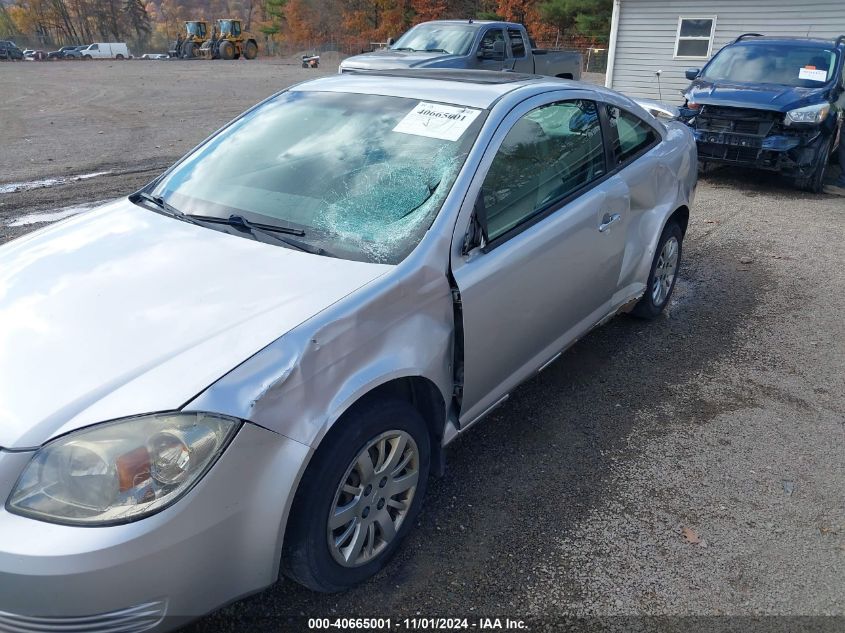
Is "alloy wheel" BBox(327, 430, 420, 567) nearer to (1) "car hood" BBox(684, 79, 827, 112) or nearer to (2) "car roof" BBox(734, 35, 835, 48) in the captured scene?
(1) "car hood" BBox(684, 79, 827, 112)

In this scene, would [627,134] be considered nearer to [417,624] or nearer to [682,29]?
[417,624]

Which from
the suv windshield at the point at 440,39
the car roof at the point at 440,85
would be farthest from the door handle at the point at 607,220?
the suv windshield at the point at 440,39

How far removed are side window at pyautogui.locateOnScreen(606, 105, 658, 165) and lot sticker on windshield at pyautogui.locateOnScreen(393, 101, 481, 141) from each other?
3.86ft

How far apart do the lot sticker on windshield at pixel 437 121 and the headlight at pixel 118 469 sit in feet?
5.42

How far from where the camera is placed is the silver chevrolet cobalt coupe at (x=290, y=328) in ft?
5.82

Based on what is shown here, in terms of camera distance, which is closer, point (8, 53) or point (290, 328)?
point (290, 328)

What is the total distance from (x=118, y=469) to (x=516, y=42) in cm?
1324

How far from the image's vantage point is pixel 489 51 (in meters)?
12.4

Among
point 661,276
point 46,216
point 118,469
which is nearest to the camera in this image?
point 118,469

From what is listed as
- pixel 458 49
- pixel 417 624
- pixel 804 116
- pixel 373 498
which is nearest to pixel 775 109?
pixel 804 116

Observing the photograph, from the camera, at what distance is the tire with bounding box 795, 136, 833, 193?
8.48 m

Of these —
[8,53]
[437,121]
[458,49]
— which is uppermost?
[437,121]

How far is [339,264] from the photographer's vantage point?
7.95 feet

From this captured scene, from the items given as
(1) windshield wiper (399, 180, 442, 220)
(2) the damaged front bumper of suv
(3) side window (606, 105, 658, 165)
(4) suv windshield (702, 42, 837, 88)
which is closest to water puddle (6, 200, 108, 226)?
(1) windshield wiper (399, 180, 442, 220)
